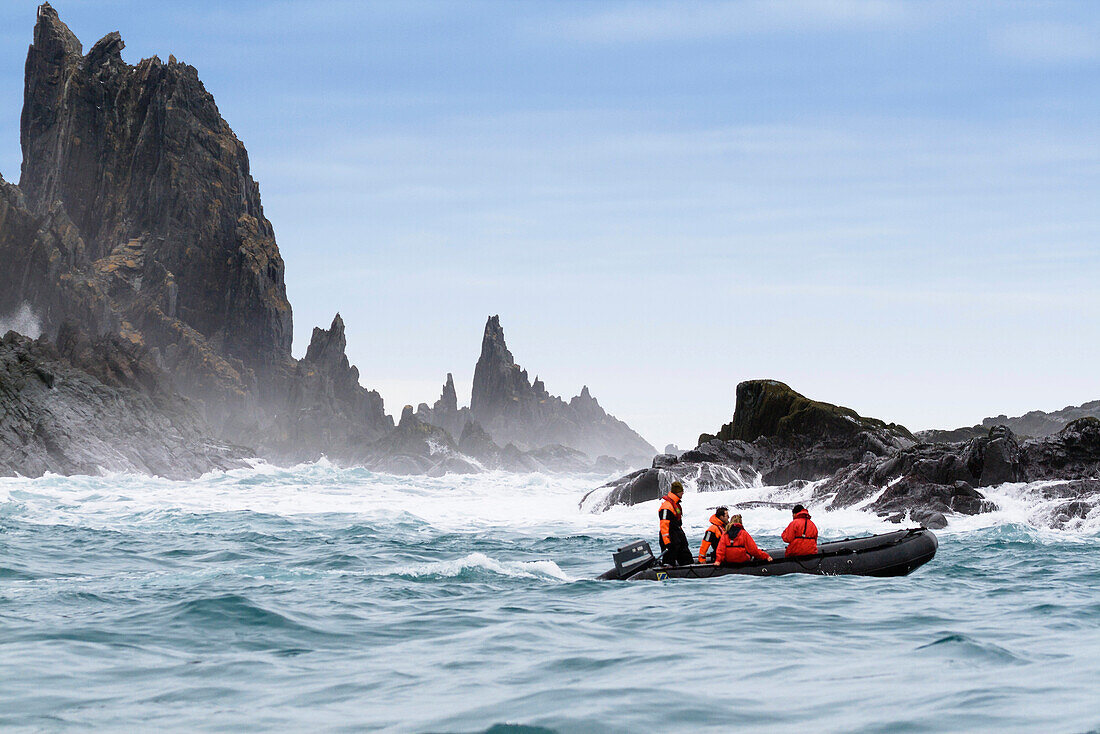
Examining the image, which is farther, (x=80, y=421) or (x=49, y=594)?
(x=80, y=421)

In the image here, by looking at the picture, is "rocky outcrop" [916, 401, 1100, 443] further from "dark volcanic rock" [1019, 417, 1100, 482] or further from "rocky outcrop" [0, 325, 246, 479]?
"rocky outcrop" [0, 325, 246, 479]

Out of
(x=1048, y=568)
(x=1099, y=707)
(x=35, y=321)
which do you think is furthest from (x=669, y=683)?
(x=35, y=321)

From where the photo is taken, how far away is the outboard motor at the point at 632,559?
17234 mm

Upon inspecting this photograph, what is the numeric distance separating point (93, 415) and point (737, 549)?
175 feet

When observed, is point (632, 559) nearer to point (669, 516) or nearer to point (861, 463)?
point (669, 516)

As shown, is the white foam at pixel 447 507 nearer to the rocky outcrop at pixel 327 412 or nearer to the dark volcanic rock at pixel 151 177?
the rocky outcrop at pixel 327 412

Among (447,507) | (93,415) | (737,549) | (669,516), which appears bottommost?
(447,507)

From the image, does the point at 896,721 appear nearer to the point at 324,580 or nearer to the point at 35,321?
the point at 324,580

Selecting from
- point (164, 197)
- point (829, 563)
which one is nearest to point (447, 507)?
point (829, 563)

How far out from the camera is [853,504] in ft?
104

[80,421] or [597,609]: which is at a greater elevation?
[80,421]

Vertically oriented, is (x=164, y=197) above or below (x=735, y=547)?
above

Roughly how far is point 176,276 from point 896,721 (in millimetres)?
138404

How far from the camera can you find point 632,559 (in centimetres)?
1742
